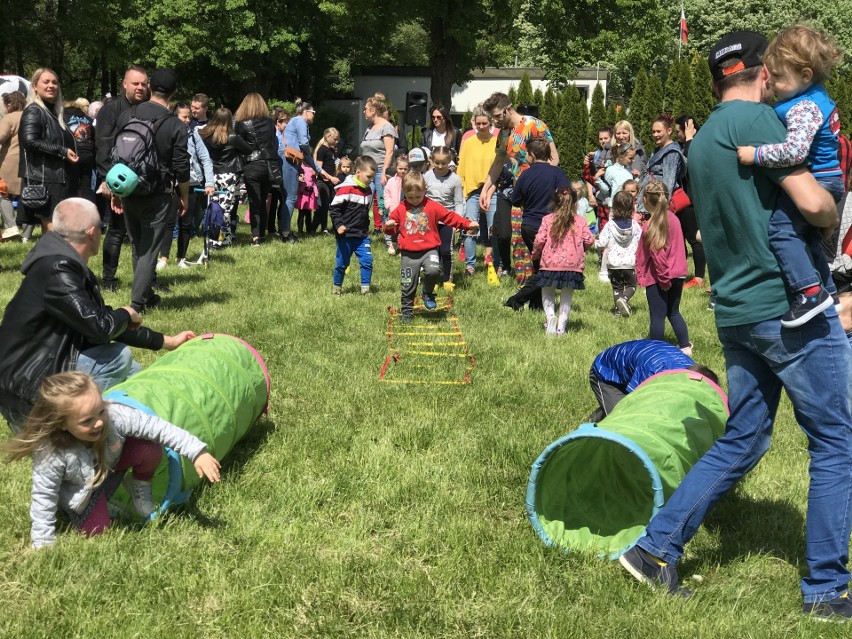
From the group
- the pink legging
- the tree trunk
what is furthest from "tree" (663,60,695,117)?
the pink legging

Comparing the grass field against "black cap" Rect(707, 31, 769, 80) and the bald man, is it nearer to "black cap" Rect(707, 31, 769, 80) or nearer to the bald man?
the bald man

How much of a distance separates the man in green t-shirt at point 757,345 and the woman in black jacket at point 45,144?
820 centimetres

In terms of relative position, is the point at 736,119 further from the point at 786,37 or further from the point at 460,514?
the point at 460,514

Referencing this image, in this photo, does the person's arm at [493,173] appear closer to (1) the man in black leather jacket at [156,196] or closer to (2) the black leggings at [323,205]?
(1) the man in black leather jacket at [156,196]

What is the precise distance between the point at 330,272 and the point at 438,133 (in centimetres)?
370

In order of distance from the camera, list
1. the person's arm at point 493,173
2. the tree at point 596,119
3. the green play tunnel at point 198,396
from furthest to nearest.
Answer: the tree at point 596,119 → the person's arm at point 493,173 → the green play tunnel at point 198,396

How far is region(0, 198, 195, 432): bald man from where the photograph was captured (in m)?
4.99

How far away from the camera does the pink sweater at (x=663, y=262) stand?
8.50m

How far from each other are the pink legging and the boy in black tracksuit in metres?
6.48

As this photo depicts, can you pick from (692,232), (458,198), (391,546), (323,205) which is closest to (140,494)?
(391,546)

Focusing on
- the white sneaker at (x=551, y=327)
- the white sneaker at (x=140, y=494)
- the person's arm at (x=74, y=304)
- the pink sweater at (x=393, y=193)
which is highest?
the person's arm at (x=74, y=304)

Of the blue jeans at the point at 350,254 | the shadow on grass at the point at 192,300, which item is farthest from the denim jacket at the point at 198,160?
the blue jeans at the point at 350,254

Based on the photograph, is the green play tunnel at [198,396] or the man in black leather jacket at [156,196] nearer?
the green play tunnel at [198,396]

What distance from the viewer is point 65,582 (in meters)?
4.10
